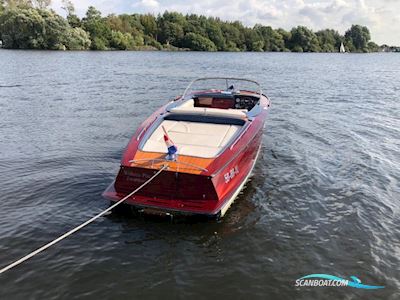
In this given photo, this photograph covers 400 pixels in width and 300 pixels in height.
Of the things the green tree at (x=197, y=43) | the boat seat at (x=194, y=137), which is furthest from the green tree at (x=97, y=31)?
the boat seat at (x=194, y=137)

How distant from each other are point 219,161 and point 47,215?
3.64 metres

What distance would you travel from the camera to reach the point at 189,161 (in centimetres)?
733

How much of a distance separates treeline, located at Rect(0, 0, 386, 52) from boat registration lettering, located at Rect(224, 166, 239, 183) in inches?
2658

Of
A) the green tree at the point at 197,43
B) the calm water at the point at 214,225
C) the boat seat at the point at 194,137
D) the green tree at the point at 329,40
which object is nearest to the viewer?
the calm water at the point at 214,225

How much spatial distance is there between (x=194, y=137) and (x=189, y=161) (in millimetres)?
1373

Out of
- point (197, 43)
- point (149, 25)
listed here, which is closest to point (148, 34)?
point (149, 25)

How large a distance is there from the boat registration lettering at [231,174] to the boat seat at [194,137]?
473mm

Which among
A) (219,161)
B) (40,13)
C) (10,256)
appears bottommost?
(10,256)

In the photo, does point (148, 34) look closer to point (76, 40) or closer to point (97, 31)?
point (97, 31)

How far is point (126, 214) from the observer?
7672 mm

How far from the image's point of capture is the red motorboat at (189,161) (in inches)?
279

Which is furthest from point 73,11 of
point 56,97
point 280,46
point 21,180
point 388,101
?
point 21,180

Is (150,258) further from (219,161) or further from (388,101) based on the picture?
(388,101)

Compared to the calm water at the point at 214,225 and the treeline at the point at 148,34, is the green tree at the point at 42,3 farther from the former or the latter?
the calm water at the point at 214,225
